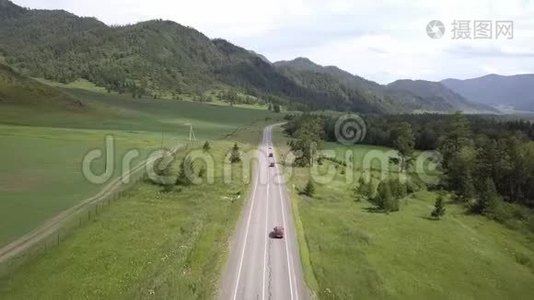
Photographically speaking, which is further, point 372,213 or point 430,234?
point 372,213

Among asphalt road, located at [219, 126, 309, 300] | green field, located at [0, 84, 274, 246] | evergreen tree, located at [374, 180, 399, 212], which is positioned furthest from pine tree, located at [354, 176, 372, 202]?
green field, located at [0, 84, 274, 246]

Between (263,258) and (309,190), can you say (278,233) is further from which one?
(309,190)

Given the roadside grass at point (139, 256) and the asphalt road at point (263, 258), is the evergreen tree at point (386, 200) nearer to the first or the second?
the asphalt road at point (263, 258)

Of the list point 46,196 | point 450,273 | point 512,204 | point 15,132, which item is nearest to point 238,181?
point 46,196

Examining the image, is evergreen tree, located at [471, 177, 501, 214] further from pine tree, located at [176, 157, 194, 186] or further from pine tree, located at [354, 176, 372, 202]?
pine tree, located at [176, 157, 194, 186]

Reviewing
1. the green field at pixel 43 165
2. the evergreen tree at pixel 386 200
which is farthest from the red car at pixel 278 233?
the evergreen tree at pixel 386 200

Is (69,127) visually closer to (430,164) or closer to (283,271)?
(430,164)
